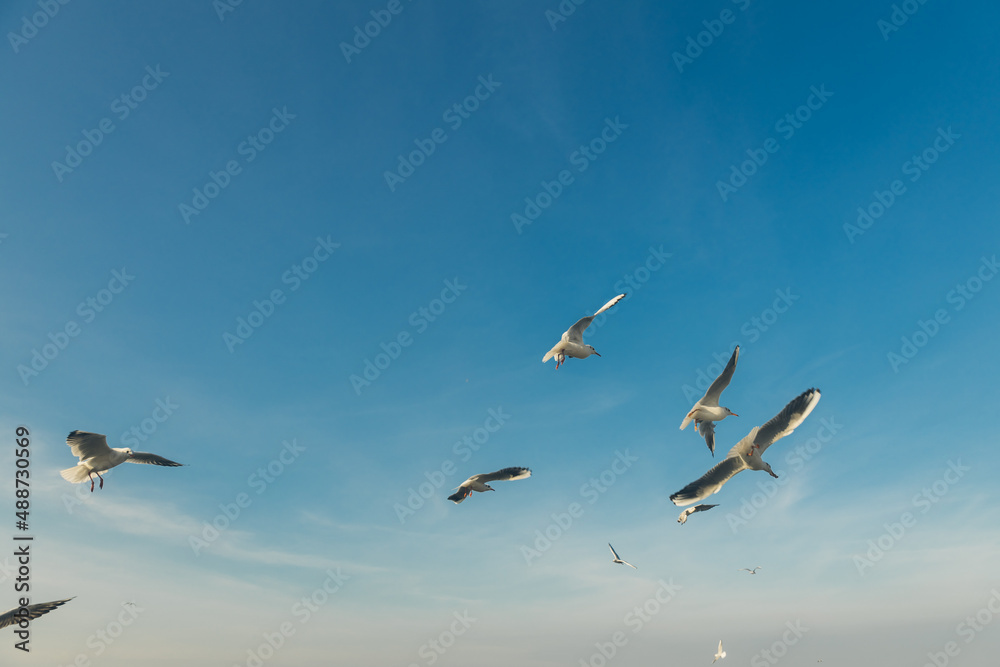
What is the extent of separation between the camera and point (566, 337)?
30094 millimetres

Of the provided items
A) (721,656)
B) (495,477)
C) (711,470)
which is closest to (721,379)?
(711,470)

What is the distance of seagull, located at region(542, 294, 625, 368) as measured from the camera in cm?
3011

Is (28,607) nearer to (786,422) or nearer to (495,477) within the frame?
(495,477)

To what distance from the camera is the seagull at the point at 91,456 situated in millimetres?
24328

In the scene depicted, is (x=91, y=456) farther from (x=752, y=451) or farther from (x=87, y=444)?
(x=752, y=451)

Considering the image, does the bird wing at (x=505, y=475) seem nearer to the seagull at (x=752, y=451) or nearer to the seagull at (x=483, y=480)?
the seagull at (x=483, y=480)

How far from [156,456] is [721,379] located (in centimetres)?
2650

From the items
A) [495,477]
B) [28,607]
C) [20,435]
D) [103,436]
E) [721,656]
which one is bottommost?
[721,656]

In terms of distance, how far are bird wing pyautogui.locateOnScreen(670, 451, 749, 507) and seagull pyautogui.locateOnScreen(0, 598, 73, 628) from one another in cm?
2333

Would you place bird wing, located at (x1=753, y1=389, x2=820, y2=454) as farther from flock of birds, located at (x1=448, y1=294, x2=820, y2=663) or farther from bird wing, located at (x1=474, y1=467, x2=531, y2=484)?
bird wing, located at (x1=474, y1=467, x2=531, y2=484)

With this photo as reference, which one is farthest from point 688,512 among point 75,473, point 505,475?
point 75,473

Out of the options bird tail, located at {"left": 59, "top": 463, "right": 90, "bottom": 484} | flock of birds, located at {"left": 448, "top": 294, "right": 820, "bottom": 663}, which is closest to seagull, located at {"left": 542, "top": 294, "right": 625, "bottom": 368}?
flock of birds, located at {"left": 448, "top": 294, "right": 820, "bottom": 663}

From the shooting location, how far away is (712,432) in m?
31.7

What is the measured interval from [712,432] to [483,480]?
12440mm
